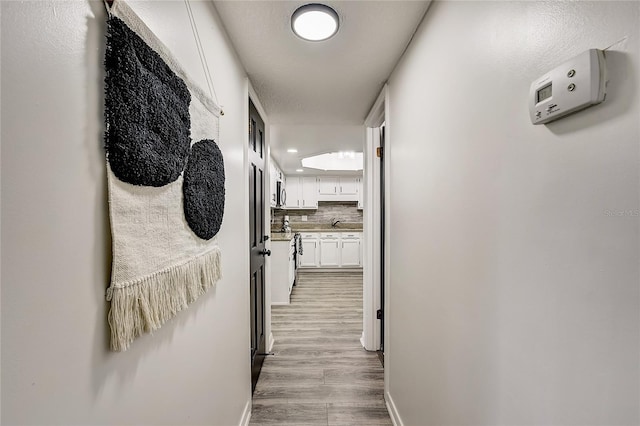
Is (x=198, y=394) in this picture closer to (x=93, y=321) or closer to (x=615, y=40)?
(x=93, y=321)

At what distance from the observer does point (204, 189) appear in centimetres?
102

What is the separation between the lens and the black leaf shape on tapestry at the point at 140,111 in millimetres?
562

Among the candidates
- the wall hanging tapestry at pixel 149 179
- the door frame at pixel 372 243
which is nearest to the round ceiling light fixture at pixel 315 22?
the wall hanging tapestry at pixel 149 179

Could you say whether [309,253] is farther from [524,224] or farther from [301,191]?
[524,224]

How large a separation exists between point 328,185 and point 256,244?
14.8 feet

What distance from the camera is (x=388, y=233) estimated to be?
1854 millimetres

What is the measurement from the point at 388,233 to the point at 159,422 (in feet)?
4.85

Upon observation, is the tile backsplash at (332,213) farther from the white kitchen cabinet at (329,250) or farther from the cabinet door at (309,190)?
the white kitchen cabinet at (329,250)

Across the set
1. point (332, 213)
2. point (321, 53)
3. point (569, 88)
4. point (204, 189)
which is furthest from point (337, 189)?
point (569, 88)

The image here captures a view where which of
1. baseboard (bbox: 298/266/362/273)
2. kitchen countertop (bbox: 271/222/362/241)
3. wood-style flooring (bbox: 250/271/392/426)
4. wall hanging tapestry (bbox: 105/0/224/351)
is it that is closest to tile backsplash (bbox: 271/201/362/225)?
kitchen countertop (bbox: 271/222/362/241)

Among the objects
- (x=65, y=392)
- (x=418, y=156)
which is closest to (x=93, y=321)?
(x=65, y=392)

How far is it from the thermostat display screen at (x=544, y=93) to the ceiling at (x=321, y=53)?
852 mm

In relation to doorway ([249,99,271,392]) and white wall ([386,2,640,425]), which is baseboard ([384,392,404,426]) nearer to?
white wall ([386,2,640,425])

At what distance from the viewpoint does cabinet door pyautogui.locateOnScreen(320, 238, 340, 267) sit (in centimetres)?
600
